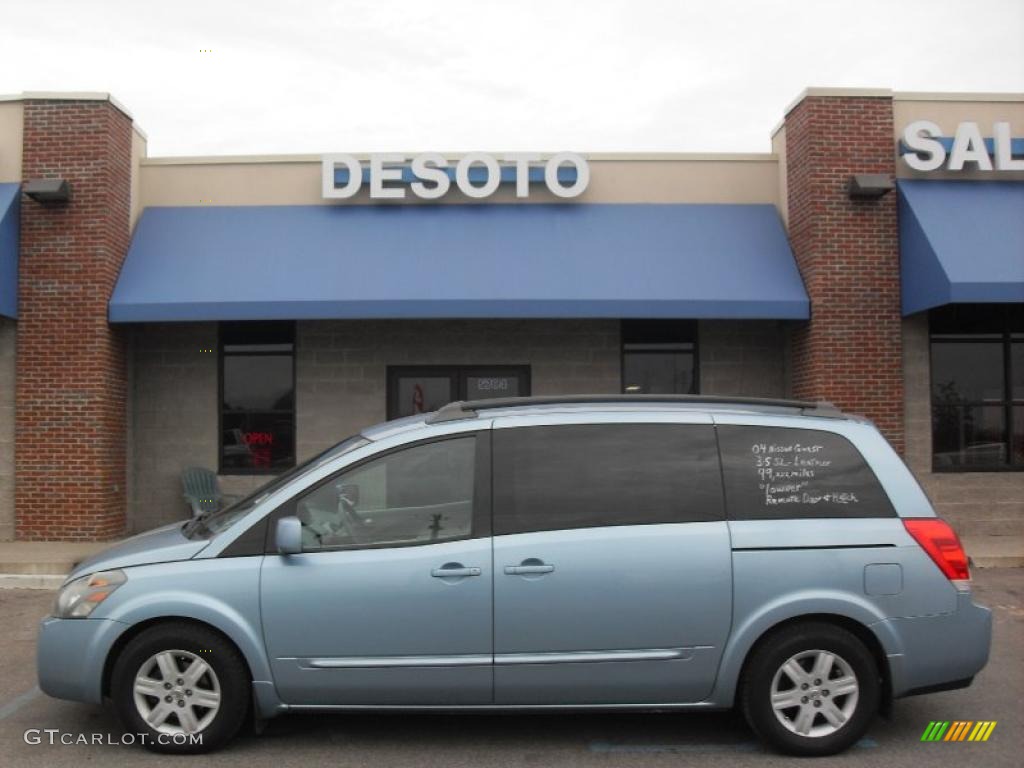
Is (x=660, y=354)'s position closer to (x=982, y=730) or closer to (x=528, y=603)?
(x=982, y=730)

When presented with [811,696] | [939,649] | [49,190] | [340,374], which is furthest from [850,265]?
[49,190]

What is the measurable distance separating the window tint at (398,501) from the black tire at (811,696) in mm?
1685

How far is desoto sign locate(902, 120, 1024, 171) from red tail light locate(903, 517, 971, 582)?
24.9ft

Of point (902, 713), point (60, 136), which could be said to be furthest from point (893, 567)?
point (60, 136)

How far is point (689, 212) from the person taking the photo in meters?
12.1

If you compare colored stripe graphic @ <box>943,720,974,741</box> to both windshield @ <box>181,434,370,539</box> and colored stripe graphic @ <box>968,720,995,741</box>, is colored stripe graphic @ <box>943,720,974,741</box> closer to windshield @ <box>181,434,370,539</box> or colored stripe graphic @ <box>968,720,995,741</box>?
colored stripe graphic @ <box>968,720,995,741</box>

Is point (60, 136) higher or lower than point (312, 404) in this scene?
higher

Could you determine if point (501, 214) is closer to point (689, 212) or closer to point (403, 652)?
point (689, 212)

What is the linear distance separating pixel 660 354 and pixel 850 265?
8.64 feet

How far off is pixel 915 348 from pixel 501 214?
5.51 meters

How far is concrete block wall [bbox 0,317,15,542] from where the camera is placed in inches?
445

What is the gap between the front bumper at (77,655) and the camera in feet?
15.5

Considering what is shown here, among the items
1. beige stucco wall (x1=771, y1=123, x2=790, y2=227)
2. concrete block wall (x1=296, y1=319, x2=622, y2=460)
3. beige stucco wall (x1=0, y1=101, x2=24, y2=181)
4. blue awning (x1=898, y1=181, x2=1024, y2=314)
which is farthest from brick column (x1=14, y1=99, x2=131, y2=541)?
blue awning (x1=898, y1=181, x2=1024, y2=314)

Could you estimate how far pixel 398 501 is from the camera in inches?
195
